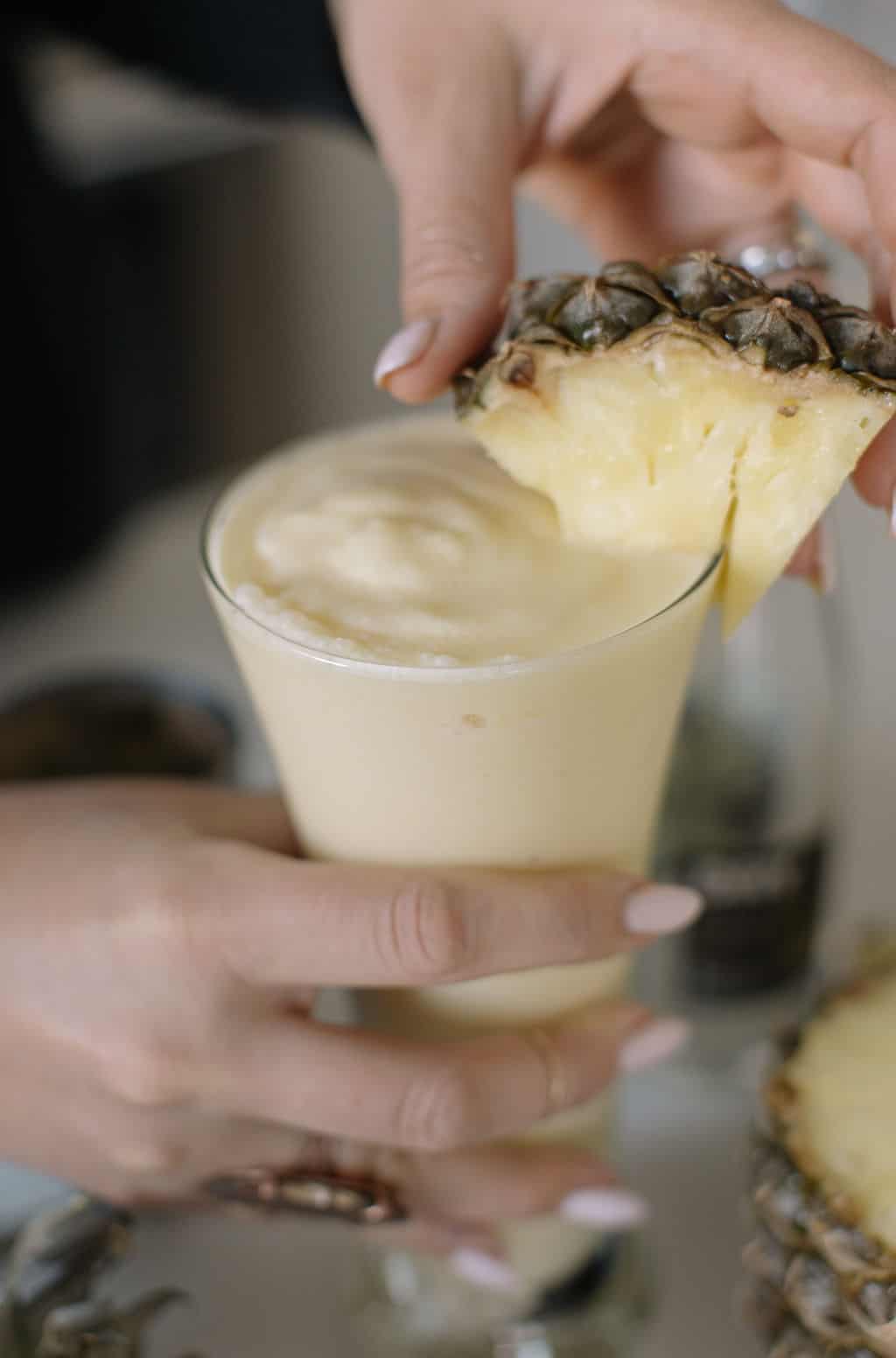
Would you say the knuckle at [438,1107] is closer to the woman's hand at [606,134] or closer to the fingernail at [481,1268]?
the fingernail at [481,1268]

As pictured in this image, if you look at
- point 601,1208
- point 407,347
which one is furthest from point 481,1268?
point 407,347

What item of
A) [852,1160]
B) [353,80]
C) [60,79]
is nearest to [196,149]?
[60,79]

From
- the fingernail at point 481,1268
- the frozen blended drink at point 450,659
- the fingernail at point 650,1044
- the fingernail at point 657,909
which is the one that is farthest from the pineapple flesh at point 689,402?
the fingernail at point 481,1268

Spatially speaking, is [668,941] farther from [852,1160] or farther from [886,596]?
[886,596]

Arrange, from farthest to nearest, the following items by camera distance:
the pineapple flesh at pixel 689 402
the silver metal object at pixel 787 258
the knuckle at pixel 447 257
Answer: the silver metal object at pixel 787 258 < the knuckle at pixel 447 257 < the pineapple flesh at pixel 689 402

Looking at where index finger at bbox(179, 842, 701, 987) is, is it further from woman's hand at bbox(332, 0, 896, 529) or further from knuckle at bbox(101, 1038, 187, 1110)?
woman's hand at bbox(332, 0, 896, 529)

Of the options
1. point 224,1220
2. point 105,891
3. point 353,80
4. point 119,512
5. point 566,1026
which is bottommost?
point 119,512

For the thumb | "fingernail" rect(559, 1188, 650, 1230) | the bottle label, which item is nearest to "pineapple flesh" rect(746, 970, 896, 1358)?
"fingernail" rect(559, 1188, 650, 1230)
